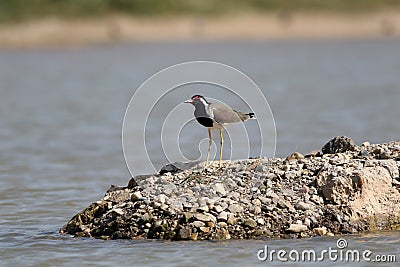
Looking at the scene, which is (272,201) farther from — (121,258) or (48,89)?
(48,89)

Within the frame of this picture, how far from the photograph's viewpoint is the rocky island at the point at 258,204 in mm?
6969

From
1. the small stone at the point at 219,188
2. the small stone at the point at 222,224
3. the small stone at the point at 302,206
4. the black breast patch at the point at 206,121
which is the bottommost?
the small stone at the point at 222,224

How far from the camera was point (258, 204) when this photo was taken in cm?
706

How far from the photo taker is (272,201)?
23.2 feet

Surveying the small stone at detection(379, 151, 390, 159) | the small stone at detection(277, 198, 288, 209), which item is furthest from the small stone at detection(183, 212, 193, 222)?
the small stone at detection(379, 151, 390, 159)

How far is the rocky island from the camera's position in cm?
697

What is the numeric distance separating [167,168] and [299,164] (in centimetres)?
112

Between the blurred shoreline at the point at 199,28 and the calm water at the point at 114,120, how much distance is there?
167 centimetres

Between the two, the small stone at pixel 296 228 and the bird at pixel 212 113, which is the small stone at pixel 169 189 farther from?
the small stone at pixel 296 228

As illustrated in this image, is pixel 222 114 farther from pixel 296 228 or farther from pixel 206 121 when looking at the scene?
pixel 296 228

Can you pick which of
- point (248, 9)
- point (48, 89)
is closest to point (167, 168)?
point (48, 89)

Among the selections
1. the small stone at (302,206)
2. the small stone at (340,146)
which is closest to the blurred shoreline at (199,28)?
the small stone at (340,146)

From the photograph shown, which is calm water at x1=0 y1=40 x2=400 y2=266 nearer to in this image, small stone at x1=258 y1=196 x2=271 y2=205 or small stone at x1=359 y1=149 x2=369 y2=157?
small stone at x1=258 y1=196 x2=271 y2=205

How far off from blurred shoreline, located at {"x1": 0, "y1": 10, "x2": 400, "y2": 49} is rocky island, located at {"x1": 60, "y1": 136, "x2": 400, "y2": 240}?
27.2m
